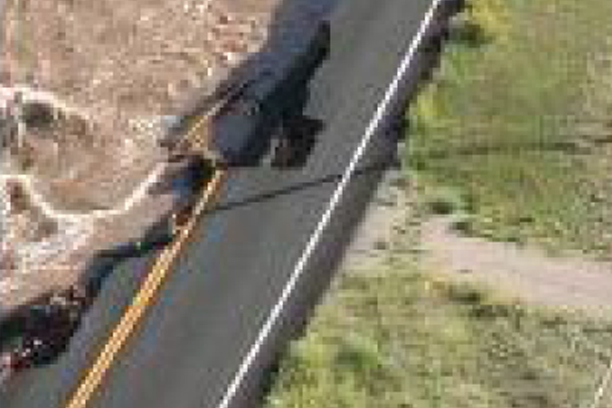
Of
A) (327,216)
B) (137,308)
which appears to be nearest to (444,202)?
(327,216)

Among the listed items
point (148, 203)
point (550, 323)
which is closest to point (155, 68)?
point (148, 203)

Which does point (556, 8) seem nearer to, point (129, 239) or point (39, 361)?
point (129, 239)

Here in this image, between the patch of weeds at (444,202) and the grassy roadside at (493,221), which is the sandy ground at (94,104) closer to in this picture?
the grassy roadside at (493,221)

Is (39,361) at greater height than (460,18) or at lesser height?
lesser

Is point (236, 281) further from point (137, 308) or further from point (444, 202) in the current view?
point (444, 202)

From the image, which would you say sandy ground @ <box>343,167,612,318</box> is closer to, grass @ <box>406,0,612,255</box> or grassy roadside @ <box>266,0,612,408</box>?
grassy roadside @ <box>266,0,612,408</box>

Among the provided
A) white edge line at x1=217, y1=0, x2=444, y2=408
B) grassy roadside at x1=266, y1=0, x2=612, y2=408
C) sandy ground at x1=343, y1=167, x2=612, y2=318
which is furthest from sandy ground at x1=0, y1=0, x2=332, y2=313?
grassy roadside at x1=266, y1=0, x2=612, y2=408

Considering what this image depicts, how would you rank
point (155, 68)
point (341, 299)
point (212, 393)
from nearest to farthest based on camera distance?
point (212, 393) → point (341, 299) → point (155, 68)
